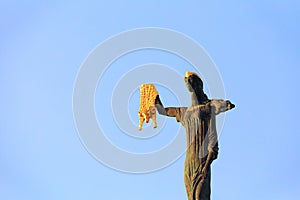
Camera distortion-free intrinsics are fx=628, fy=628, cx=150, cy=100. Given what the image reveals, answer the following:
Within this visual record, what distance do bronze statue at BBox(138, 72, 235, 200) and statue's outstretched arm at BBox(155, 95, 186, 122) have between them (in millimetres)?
237

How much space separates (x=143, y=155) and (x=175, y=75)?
2.00 m

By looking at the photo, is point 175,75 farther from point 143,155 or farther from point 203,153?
point 203,153

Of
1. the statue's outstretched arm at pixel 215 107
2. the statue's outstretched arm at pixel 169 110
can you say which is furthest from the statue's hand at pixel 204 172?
the statue's outstretched arm at pixel 169 110

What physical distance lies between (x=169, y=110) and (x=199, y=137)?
1101mm

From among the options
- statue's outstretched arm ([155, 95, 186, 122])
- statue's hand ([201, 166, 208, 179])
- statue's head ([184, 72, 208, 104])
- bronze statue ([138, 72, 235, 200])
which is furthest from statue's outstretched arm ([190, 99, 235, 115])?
statue's hand ([201, 166, 208, 179])

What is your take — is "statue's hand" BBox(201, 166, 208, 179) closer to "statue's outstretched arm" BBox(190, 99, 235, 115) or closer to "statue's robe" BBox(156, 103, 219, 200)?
"statue's robe" BBox(156, 103, 219, 200)

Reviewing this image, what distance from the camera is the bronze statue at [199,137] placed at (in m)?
11.9

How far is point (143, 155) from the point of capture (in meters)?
13.8

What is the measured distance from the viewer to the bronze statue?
11875mm

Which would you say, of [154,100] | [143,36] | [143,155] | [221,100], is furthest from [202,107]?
[143,36]

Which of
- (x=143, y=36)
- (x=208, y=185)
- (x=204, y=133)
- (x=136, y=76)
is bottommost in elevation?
(x=208, y=185)

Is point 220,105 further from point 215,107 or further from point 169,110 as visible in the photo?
point 169,110

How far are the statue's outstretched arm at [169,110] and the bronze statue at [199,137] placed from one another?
0.24 metres

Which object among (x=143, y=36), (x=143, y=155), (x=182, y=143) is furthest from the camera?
(x=143, y=36)
